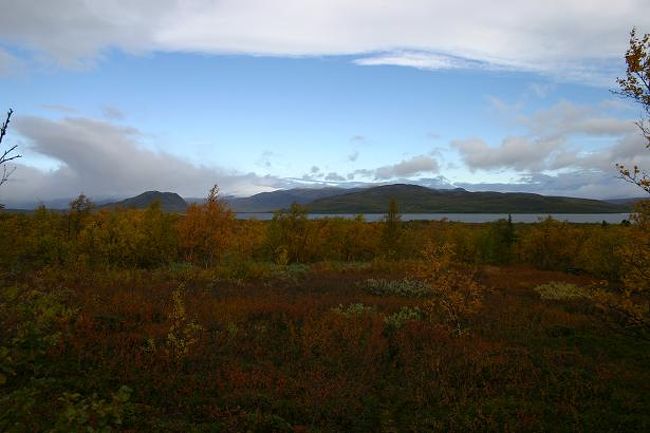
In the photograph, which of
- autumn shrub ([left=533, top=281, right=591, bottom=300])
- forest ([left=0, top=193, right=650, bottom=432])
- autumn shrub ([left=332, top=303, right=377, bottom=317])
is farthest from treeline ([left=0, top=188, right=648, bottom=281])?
autumn shrub ([left=332, top=303, right=377, bottom=317])

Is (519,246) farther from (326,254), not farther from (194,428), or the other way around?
(194,428)

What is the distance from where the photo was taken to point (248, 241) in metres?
41.8

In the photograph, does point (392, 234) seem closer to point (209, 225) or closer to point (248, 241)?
point (248, 241)

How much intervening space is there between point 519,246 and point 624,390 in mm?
37310

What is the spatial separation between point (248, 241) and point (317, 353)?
99.0 ft

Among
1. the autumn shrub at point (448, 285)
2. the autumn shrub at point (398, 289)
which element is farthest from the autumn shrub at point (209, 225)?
the autumn shrub at point (448, 285)

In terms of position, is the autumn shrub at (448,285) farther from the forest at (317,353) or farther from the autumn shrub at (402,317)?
the autumn shrub at (402,317)

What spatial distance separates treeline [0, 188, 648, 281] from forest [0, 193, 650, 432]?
6.42 ft

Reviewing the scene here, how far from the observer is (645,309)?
9.12 m

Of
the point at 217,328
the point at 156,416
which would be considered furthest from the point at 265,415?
the point at 217,328

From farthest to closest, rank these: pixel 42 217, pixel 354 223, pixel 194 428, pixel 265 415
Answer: pixel 354 223, pixel 42 217, pixel 265 415, pixel 194 428

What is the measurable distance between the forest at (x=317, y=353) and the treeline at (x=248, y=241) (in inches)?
77.1

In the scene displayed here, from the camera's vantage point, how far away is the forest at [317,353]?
28.3 ft

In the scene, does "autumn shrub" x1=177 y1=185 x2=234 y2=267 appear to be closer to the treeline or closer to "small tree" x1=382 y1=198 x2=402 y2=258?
the treeline
